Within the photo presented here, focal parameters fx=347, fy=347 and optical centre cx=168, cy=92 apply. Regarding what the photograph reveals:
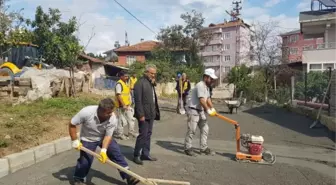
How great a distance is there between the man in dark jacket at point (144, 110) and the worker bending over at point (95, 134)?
47.6 inches

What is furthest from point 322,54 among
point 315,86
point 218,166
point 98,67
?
point 98,67

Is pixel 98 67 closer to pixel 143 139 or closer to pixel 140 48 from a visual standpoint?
pixel 140 48

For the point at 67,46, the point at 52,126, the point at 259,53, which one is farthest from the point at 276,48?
the point at 52,126

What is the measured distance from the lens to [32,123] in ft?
26.2

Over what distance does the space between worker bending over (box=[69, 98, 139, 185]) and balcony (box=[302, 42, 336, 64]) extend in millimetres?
19663

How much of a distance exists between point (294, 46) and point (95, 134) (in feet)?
158

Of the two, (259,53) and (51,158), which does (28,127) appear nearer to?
(51,158)

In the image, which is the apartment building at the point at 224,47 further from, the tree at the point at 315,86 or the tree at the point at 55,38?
the tree at the point at 315,86

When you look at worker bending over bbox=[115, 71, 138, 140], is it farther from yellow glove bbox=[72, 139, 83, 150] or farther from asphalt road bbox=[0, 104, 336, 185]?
yellow glove bbox=[72, 139, 83, 150]

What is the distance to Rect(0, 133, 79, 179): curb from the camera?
5.41 meters

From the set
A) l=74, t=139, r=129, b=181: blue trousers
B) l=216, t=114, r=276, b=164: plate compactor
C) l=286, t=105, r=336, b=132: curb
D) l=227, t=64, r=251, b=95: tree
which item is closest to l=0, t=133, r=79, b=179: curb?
l=74, t=139, r=129, b=181: blue trousers

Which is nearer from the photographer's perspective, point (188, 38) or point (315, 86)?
point (315, 86)

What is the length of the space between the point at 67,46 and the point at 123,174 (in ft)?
61.7

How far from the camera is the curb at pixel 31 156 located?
5414 mm
